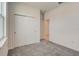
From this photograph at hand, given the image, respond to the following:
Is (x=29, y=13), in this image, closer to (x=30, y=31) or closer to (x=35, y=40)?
(x=30, y=31)

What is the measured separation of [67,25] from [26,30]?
251cm

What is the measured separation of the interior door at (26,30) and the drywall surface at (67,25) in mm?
1471

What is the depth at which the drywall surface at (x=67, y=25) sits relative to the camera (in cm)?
387

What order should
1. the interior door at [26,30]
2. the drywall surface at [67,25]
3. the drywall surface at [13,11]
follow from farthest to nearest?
the interior door at [26,30] < the drywall surface at [13,11] < the drywall surface at [67,25]

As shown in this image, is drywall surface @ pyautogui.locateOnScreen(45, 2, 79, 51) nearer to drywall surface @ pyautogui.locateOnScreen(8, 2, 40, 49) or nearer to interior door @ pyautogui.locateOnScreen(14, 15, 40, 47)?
interior door @ pyautogui.locateOnScreen(14, 15, 40, 47)

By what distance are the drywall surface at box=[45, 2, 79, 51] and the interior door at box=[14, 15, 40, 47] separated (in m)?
1.47

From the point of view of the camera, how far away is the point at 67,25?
4.40 m

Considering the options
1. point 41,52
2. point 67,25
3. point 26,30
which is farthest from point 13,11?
point 67,25

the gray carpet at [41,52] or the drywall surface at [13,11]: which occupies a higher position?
the drywall surface at [13,11]

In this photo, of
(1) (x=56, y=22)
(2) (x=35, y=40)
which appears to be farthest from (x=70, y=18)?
(2) (x=35, y=40)

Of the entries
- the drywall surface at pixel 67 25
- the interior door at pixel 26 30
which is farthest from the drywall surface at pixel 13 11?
the drywall surface at pixel 67 25

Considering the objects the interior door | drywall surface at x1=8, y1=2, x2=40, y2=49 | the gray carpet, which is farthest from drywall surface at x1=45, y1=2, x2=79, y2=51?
drywall surface at x1=8, y1=2, x2=40, y2=49

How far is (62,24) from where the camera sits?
4.85m

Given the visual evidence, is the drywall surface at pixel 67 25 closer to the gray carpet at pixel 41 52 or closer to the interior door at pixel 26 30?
the gray carpet at pixel 41 52
